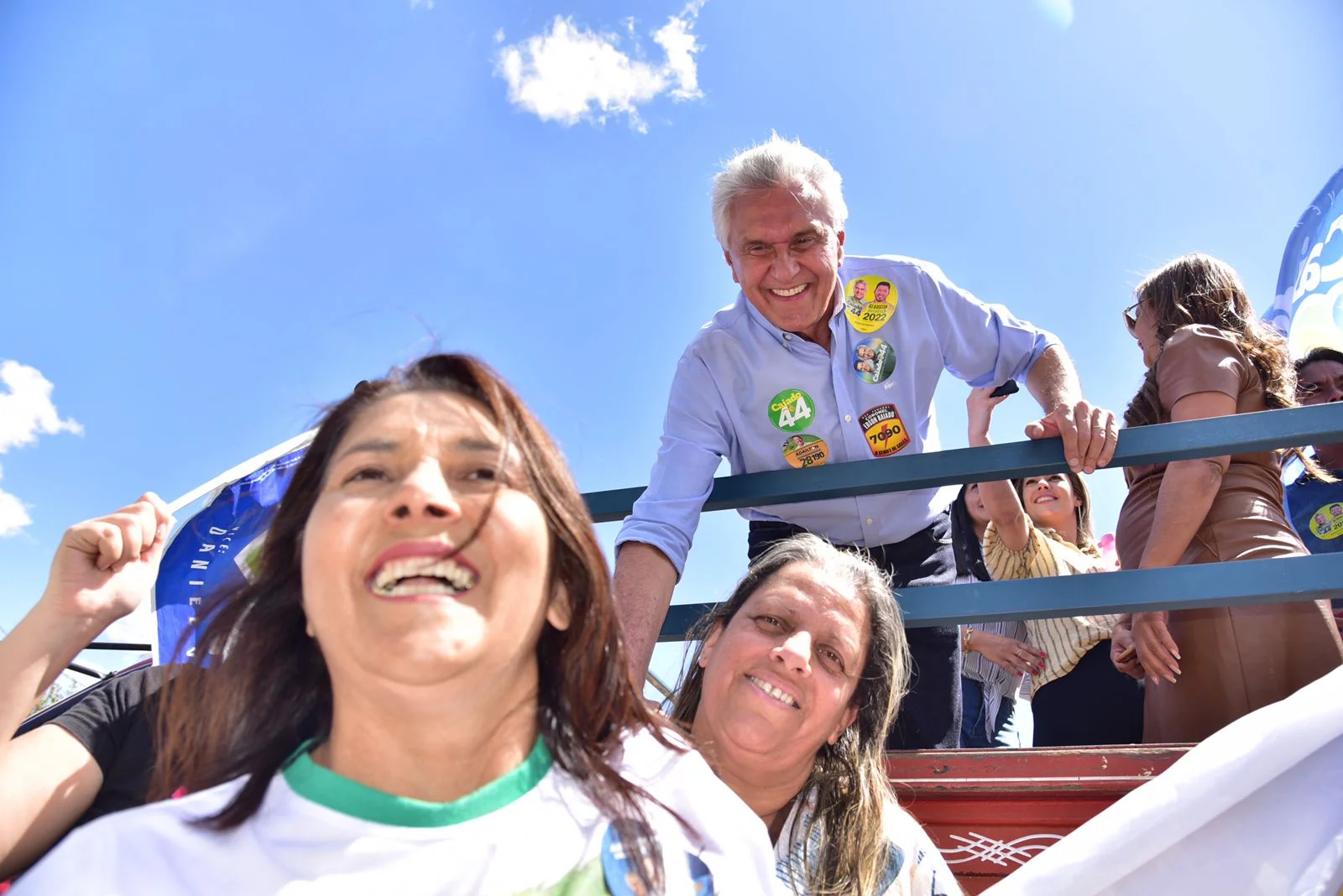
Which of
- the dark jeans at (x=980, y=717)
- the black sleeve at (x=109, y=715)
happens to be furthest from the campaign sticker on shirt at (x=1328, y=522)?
the black sleeve at (x=109, y=715)

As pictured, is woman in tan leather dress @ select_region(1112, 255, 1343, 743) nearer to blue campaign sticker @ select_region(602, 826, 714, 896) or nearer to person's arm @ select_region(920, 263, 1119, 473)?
person's arm @ select_region(920, 263, 1119, 473)

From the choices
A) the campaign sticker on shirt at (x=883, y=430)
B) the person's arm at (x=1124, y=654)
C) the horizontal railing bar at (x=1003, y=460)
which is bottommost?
the person's arm at (x=1124, y=654)

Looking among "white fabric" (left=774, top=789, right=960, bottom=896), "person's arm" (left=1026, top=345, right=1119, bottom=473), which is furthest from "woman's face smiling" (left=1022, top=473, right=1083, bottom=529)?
"white fabric" (left=774, top=789, right=960, bottom=896)

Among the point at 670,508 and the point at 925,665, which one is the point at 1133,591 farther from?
the point at 670,508

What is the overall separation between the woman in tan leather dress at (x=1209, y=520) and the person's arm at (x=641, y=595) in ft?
4.05

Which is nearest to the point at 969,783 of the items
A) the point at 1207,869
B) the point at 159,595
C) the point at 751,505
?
the point at 1207,869

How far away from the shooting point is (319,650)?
1.57m

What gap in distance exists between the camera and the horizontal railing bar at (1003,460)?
242 centimetres

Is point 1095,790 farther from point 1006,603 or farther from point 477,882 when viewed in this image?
point 477,882

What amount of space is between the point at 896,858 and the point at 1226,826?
0.63 metres

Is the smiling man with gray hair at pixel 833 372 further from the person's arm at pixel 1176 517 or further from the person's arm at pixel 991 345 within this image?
the person's arm at pixel 1176 517

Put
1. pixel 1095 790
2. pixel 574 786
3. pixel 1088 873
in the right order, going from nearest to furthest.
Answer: pixel 574 786 < pixel 1088 873 < pixel 1095 790

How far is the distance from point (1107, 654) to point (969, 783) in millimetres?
1288

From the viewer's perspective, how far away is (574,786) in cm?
134
